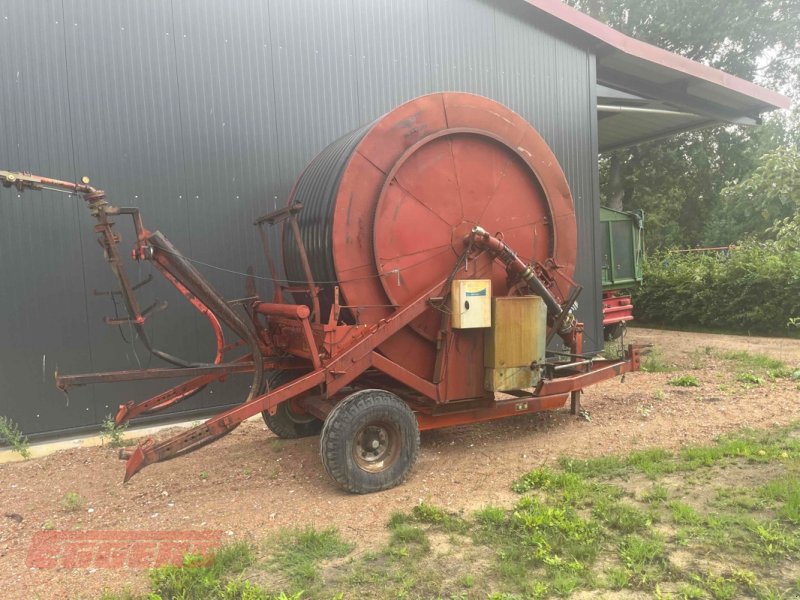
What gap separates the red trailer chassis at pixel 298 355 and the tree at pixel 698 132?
20029 millimetres

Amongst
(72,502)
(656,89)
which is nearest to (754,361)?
(656,89)

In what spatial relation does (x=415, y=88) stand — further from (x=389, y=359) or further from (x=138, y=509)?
(x=138, y=509)

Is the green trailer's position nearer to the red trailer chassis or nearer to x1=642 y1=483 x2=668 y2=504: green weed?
the red trailer chassis

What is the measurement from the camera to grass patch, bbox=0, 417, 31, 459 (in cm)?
583

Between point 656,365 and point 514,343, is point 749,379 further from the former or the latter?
point 514,343

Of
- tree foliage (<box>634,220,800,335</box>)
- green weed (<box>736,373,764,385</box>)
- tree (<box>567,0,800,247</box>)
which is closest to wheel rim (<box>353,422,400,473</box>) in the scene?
green weed (<box>736,373,764,385</box>)

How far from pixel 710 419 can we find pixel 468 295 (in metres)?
3.17

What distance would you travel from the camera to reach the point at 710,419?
6219 millimetres

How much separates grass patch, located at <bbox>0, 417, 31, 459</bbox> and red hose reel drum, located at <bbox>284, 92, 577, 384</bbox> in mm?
3153

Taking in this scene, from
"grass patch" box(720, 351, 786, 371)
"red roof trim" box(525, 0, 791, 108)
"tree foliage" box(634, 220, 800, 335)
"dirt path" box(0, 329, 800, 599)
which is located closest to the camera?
"dirt path" box(0, 329, 800, 599)

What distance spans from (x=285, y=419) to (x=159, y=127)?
357 centimetres

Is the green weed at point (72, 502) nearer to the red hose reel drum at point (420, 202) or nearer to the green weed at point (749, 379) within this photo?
the red hose reel drum at point (420, 202)

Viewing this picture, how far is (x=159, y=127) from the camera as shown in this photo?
6629 millimetres

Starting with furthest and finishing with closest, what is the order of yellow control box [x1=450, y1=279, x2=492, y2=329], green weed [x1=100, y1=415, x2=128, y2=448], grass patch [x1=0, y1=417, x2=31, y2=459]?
1. green weed [x1=100, y1=415, x2=128, y2=448]
2. grass patch [x1=0, y1=417, x2=31, y2=459]
3. yellow control box [x1=450, y1=279, x2=492, y2=329]
